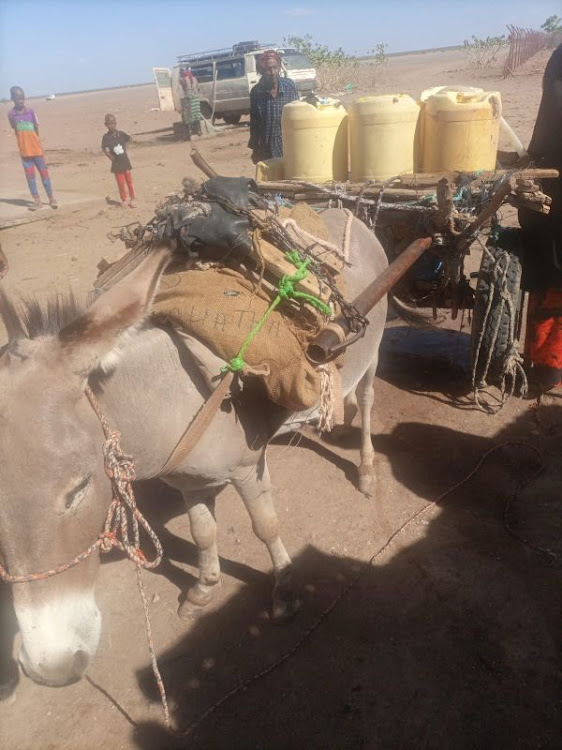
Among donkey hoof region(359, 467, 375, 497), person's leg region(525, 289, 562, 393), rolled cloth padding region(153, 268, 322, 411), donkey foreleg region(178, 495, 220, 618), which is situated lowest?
donkey hoof region(359, 467, 375, 497)

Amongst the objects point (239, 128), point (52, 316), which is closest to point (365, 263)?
point (52, 316)

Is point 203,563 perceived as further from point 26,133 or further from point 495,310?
point 26,133

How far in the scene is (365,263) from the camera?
341 cm

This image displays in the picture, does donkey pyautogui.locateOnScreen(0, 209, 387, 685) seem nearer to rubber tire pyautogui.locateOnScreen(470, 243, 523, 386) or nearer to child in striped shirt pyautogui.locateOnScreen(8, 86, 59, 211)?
rubber tire pyautogui.locateOnScreen(470, 243, 523, 386)

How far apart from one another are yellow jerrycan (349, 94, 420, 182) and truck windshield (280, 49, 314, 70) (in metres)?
18.6

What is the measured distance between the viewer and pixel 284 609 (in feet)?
9.34

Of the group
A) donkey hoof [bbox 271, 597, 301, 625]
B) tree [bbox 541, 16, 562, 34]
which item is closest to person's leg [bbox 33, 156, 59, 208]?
donkey hoof [bbox 271, 597, 301, 625]

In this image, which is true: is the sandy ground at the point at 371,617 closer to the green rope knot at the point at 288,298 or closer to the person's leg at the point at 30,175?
the green rope knot at the point at 288,298

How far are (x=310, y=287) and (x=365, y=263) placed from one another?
1.16 m

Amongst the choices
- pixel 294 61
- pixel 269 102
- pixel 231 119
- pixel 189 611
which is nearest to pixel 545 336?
pixel 189 611

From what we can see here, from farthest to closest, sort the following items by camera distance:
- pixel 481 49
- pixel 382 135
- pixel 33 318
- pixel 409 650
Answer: pixel 481 49
pixel 382 135
pixel 409 650
pixel 33 318

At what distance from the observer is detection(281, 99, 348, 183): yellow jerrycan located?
161 inches

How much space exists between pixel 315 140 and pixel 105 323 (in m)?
3.17

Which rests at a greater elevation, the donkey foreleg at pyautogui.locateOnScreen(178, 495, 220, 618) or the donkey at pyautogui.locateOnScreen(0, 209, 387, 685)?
the donkey at pyautogui.locateOnScreen(0, 209, 387, 685)
